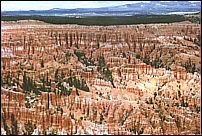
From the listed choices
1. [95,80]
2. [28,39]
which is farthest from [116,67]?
[28,39]

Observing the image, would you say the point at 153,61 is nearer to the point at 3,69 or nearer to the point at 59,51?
the point at 59,51

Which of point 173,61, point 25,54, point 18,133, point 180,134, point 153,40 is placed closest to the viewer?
point 18,133

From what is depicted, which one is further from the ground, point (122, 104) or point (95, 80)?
point (95, 80)

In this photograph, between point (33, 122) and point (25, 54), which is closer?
point (33, 122)

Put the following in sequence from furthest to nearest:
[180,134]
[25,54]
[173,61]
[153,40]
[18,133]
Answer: [153,40], [173,61], [25,54], [180,134], [18,133]

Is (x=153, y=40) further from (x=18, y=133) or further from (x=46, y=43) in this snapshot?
(x=18, y=133)

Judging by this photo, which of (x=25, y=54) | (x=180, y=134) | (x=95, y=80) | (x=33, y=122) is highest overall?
(x=25, y=54)

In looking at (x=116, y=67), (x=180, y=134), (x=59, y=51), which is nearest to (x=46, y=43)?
(x=59, y=51)
